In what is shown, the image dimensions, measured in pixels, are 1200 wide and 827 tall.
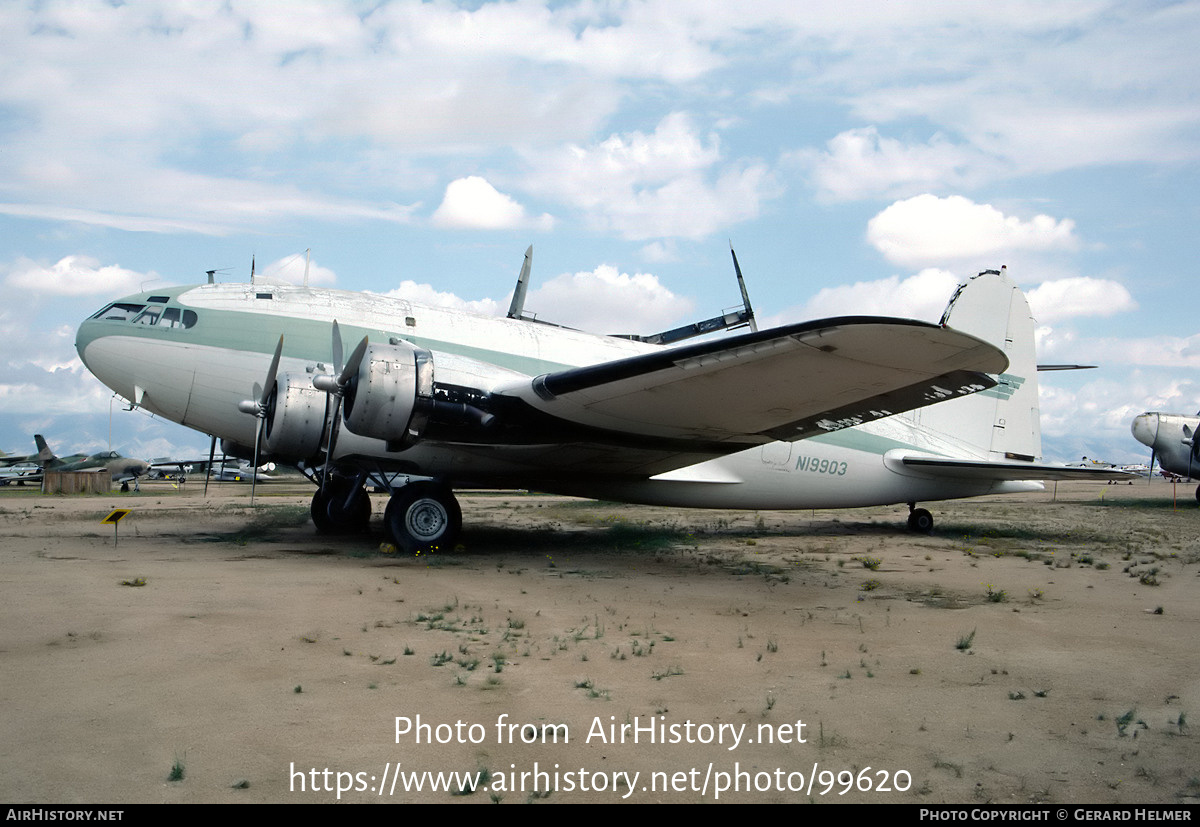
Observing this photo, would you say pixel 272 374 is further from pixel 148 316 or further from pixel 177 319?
pixel 148 316

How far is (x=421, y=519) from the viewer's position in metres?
10.9

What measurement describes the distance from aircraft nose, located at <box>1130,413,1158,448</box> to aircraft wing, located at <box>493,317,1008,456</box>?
24.8 meters

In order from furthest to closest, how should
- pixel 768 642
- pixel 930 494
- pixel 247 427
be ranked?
pixel 930 494 < pixel 247 427 < pixel 768 642

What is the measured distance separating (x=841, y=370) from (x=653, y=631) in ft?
12.1

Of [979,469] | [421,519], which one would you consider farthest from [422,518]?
[979,469]

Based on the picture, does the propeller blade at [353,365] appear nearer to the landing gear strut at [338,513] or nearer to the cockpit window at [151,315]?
the cockpit window at [151,315]

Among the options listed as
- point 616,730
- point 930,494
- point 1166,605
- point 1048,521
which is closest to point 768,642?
point 616,730

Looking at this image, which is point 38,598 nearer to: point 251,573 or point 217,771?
point 251,573

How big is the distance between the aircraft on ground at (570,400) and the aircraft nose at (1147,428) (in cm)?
1777

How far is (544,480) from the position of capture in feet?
40.6

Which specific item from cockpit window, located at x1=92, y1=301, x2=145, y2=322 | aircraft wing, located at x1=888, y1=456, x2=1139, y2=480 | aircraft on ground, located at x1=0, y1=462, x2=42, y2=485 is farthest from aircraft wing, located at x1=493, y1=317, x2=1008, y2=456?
aircraft on ground, located at x1=0, y1=462, x2=42, y2=485

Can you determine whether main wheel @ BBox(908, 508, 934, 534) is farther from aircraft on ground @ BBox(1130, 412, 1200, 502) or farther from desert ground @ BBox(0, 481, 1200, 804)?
aircraft on ground @ BBox(1130, 412, 1200, 502)

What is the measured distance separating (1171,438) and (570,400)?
28.0 metres

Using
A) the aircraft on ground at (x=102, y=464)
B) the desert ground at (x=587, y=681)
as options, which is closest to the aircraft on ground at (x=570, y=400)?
the desert ground at (x=587, y=681)
